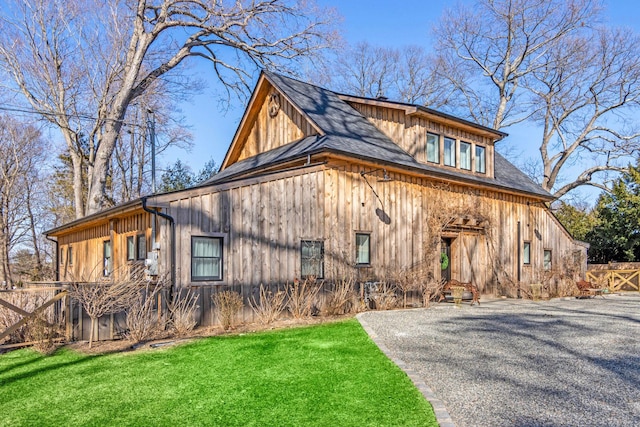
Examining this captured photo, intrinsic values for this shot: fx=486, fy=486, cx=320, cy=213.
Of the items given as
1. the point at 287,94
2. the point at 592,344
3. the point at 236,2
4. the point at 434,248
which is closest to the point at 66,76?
the point at 236,2

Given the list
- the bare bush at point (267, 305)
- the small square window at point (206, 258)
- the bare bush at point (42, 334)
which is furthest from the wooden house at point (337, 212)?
the bare bush at point (42, 334)

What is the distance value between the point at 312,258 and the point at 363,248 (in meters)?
1.86

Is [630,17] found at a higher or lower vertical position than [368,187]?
higher

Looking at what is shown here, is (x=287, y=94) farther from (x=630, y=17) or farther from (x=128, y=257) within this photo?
(x=630, y=17)

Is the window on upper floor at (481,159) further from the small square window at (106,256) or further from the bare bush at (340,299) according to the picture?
the small square window at (106,256)

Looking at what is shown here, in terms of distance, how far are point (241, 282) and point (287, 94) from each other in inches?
281

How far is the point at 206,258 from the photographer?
11000 mm

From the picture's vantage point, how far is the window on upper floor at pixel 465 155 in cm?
1775

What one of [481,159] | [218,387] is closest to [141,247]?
[218,387]

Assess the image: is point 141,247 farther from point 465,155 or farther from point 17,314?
point 465,155

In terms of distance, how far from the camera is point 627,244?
2559cm

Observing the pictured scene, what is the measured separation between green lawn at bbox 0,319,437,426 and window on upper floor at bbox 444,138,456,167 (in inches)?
397

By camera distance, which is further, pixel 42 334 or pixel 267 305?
pixel 267 305

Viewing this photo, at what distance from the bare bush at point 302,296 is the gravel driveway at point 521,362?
1.43 meters
